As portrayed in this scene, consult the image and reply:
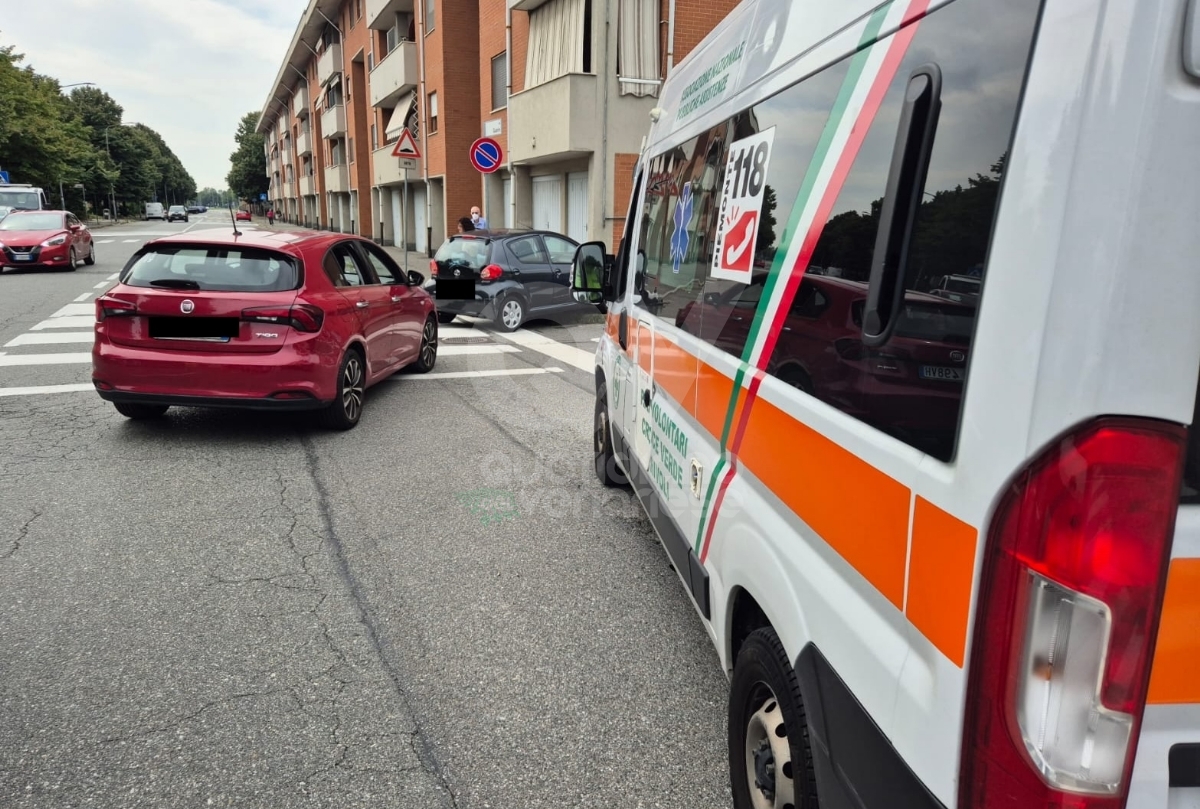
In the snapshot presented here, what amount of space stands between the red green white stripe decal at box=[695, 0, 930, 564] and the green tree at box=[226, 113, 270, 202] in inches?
4713

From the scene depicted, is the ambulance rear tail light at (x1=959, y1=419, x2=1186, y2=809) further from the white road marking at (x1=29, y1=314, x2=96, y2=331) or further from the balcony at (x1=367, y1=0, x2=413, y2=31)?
the balcony at (x1=367, y1=0, x2=413, y2=31)

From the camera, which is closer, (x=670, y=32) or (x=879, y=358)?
(x=879, y=358)

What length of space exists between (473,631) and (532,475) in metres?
2.25

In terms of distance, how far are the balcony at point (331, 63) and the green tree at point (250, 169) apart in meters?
69.6

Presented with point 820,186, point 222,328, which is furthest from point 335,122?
point 820,186

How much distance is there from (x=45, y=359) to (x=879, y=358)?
33.7 ft

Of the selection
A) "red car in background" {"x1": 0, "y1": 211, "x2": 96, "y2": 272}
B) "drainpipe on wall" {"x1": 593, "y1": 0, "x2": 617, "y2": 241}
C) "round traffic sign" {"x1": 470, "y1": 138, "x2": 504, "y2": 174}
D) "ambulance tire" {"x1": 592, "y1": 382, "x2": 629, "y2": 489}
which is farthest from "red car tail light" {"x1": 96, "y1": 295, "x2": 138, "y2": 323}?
"red car in background" {"x1": 0, "y1": 211, "x2": 96, "y2": 272}

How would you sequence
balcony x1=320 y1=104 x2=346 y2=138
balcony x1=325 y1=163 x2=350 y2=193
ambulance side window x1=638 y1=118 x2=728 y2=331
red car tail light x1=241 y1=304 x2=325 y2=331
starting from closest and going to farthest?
ambulance side window x1=638 y1=118 x2=728 y2=331 < red car tail light x1=241 y1=304 x2=325 y2=331 < balcony x1=320 y1=104 x2=346 y2=138 < balcony x1=325 y1=163 x2=350 y2=193

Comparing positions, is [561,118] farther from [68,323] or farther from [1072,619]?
[1072,619]

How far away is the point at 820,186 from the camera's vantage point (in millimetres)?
1913

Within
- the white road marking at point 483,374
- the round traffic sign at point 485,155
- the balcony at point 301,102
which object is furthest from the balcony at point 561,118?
the balcony at point 301,102

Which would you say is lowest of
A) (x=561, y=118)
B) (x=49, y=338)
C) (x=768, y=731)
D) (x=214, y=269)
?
(x=49, y=338)

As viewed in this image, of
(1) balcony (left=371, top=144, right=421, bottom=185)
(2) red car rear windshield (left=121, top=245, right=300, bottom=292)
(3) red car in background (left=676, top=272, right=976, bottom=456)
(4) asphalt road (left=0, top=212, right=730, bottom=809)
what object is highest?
(1) balcony (left=371, top=144, right=421, bottom=185)

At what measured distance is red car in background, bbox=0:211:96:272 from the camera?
63.0ft
